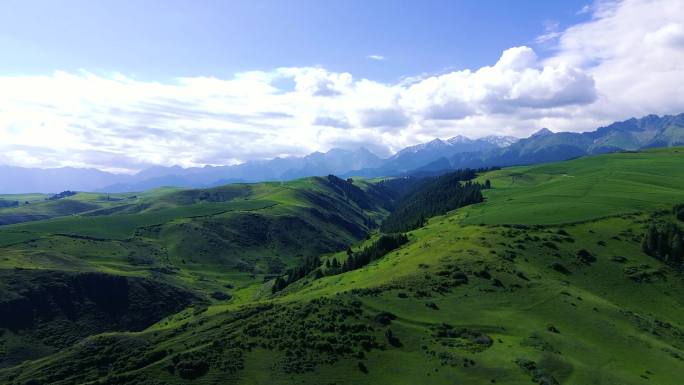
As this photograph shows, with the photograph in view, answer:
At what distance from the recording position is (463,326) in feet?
266

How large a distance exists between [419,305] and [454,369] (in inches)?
822

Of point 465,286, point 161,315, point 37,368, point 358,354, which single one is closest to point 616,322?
point 465,286

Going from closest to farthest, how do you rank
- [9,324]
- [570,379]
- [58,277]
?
[570,379] → [9,324] → [58,277]

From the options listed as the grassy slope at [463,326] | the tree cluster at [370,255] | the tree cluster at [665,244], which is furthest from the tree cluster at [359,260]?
the tree cluster at [665,244]

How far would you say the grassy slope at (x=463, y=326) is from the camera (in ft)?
220

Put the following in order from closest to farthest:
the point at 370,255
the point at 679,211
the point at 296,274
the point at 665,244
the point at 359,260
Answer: the point at 665,244 < the point at 679,211 < the point at 359,260 < the point at 370,255 < the point at 296,274

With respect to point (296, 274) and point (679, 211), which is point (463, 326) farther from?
point (679, 211)

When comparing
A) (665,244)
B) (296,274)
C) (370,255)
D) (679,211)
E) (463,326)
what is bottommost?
(296,274)

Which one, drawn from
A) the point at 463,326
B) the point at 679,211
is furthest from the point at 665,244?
the point at 463,326

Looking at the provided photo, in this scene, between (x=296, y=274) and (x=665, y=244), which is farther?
(x=296, y=274)

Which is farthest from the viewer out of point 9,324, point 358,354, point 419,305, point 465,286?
point 9,324

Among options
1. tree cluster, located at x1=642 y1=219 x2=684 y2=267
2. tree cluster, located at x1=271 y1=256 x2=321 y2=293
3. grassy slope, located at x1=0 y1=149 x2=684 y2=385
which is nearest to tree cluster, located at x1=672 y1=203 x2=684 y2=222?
tree cluster, located at x1=642 y1=219 x2=684 y2=267

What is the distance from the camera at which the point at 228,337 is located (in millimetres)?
74875

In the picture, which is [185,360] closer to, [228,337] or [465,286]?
[228,337]
